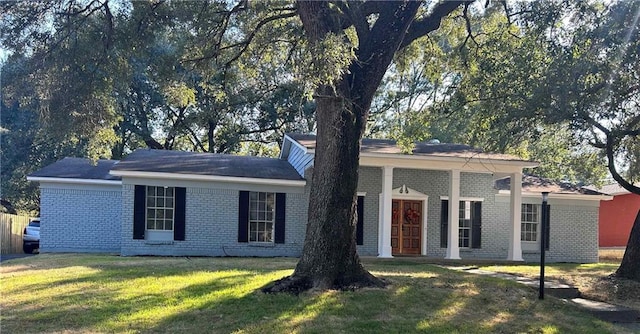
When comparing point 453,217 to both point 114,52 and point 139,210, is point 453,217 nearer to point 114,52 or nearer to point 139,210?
point 139,210

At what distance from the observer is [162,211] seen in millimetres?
17266

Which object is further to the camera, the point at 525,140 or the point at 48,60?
the point at 525,140

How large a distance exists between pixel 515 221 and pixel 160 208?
11.3 m

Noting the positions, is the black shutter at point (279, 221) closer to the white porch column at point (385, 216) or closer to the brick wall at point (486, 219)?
the brick wall at point (486, 219)

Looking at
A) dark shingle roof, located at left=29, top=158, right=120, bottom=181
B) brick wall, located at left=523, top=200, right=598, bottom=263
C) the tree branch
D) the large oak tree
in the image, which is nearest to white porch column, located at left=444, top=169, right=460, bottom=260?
brick wall, located at left=523, top=200, right=598, bottom=263

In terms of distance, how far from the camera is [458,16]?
15023mm

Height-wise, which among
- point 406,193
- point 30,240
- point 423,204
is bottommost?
point 30,240

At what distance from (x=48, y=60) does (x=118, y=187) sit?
318 inches

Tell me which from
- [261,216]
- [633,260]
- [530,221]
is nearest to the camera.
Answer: [633,260]

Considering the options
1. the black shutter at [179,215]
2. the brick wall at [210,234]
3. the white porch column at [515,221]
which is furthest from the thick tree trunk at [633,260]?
the black shutter at [179,215]

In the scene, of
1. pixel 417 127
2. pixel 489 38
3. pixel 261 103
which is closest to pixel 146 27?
pixel 417 127

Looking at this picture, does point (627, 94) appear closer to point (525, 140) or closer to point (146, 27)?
point (525, 140)

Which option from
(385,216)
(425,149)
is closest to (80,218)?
(385,216)

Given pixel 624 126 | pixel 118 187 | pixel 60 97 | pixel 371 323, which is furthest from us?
pixel 118 187
